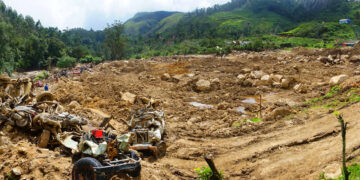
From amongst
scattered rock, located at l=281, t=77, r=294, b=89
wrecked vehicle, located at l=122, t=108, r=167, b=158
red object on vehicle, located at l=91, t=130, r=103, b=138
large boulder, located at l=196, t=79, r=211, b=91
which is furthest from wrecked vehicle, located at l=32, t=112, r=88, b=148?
scattered rock, located at l=281, t=77, r=294, b=89

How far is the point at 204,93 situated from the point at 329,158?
10.9 meters

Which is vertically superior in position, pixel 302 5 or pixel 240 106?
pixel 302 5

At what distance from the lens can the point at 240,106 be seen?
40.1ft

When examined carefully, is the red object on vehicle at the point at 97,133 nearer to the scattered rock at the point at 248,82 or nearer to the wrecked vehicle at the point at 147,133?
the wrecked vehicle at the point at 147,133

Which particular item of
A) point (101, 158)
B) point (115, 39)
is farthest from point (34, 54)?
point (101, 158)

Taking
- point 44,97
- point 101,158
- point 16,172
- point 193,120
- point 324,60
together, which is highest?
point 44,97

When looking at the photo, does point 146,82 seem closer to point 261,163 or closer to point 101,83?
point 101,83

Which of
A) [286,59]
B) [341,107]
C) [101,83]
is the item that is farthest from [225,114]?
[286,59]

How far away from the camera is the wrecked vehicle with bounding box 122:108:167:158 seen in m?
6.10

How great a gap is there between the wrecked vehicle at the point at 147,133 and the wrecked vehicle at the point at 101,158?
758mm

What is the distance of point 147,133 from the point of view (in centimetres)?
640

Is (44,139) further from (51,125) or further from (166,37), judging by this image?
(166,37)

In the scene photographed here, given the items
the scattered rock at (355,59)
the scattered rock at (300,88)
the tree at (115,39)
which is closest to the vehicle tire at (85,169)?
the scattered rock at (300,88)

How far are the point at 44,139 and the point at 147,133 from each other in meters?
2.46
